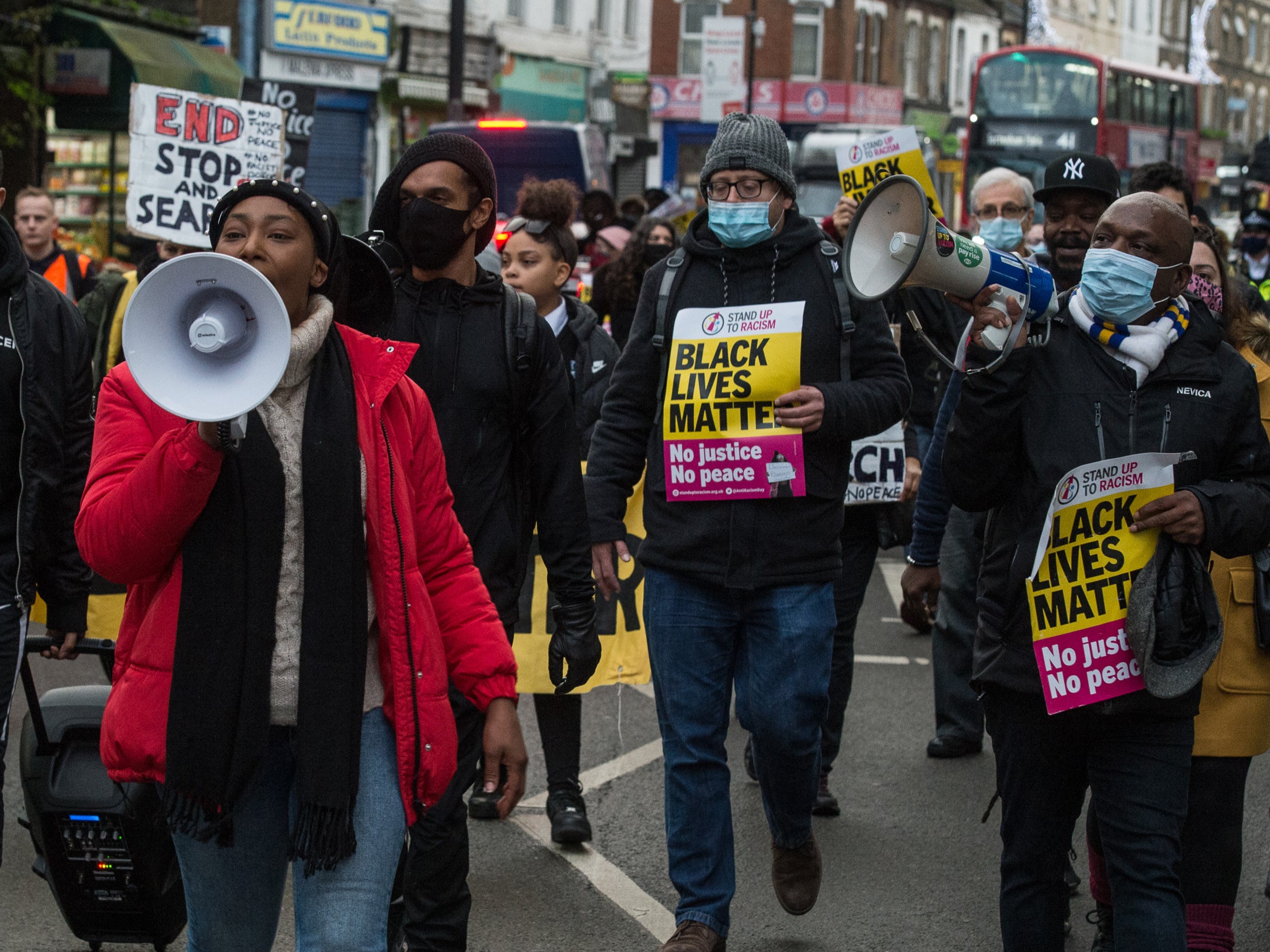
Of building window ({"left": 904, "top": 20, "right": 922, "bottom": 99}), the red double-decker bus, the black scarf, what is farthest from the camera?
building window ({"left": 904, "top": 20, "right": 922, "bottom": 99})

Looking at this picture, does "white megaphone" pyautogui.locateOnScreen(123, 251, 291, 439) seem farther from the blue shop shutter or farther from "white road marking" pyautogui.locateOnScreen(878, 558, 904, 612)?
the blue shop shutter

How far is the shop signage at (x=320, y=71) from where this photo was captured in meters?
28.6

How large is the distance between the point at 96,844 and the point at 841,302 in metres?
2.31

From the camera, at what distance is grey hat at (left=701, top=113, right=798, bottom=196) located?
441cm

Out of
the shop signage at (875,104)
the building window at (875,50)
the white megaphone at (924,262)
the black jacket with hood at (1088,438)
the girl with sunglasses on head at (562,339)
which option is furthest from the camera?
the building window at (875,50)

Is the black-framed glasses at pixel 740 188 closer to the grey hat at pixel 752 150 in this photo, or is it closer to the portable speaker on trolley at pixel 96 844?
the grey hat at pixel 752 150

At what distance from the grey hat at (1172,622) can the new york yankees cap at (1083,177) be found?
220 cm

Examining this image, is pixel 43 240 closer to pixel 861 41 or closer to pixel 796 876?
pixel 796 876

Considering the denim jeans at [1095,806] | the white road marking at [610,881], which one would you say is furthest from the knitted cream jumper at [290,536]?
the white road marking at [610,881]

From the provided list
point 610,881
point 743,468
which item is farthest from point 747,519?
point 610,881

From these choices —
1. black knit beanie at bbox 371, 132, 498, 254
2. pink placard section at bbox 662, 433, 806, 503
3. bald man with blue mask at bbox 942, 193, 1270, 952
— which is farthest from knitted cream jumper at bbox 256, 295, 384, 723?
pink placard section at bbox 662, 433, 806, 503

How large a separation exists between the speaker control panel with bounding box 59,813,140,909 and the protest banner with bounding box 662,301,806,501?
64.2 inches

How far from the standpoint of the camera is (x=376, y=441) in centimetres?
286

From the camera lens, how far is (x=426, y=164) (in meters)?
4.06
